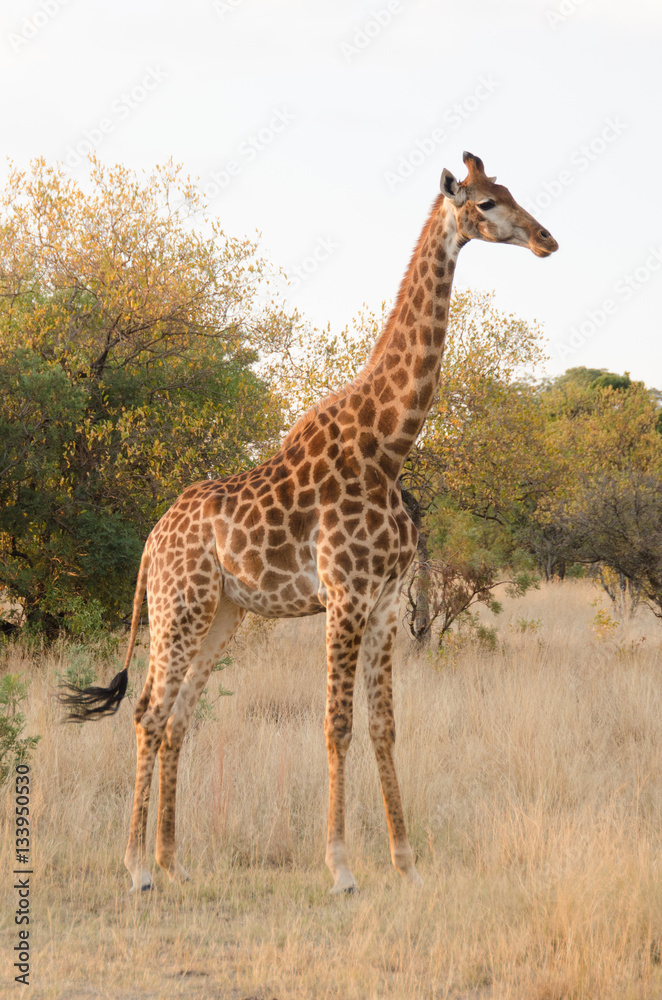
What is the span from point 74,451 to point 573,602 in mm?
12065

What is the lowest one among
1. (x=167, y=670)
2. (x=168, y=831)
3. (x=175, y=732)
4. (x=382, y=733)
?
(x=168, y=831)

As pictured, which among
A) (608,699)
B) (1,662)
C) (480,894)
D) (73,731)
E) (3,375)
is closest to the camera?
(480,894)

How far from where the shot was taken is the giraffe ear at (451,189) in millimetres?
4984

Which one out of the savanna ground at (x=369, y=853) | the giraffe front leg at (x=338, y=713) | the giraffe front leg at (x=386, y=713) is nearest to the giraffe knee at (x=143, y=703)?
the savanna ground at (x=369, y=853)

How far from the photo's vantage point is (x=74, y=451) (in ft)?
33.4

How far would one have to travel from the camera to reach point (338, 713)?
16.5 feet

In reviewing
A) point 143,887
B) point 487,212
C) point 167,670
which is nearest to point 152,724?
point 167,670

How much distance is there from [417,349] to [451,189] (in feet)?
2.93

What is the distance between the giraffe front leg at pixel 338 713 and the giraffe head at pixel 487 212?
2.21 metres

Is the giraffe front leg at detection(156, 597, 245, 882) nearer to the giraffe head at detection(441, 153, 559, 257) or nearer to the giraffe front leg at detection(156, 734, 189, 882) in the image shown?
the giraffe front leg at detection(156, 734, 189, 882)

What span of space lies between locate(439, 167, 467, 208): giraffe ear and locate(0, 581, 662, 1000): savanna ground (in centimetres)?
358

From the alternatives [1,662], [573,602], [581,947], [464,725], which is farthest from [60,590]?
[573,602]

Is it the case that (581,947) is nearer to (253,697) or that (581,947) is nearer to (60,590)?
(253,697)

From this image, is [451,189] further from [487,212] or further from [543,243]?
[543,243]
